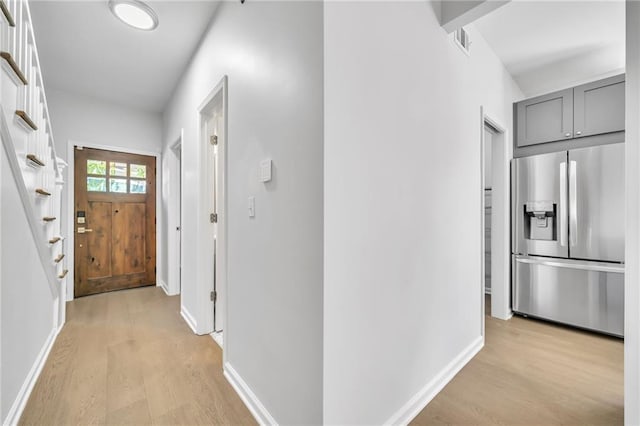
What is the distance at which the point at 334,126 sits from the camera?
1136 millimetres

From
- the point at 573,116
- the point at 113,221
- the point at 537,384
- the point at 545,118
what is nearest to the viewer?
the point at 537,384

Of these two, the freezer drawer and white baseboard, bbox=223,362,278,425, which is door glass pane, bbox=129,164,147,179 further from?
the freezer drawer

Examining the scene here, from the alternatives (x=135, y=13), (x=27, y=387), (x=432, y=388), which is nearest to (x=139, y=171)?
(x=135, y=13)

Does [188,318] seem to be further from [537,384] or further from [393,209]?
[537,384]

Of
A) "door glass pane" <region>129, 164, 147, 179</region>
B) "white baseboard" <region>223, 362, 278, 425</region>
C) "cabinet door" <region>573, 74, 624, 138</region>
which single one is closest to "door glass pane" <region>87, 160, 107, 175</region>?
"door glass pane" <region>129, 164, 147, 179</region>

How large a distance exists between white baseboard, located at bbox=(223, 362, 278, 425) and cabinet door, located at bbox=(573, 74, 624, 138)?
366cm

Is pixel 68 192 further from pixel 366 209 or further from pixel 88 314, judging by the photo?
pixel 366 209

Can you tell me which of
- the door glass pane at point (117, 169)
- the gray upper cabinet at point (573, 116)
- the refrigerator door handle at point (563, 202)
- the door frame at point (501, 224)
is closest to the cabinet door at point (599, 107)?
the gray upper cabinet at point (573, 116)

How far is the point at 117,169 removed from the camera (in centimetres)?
395

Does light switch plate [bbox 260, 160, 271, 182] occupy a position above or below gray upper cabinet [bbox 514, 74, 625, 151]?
below

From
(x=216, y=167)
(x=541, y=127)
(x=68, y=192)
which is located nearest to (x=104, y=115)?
(x=68, y=192)

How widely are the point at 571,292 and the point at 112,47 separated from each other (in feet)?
16.3

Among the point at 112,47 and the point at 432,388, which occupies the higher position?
the point at 112,47

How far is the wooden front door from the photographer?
12.2ft
